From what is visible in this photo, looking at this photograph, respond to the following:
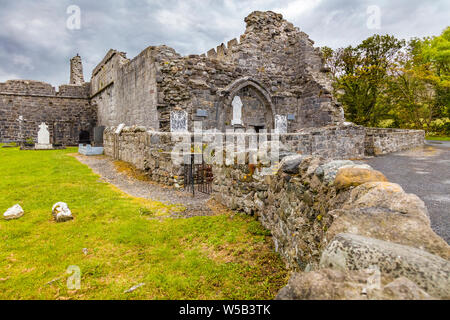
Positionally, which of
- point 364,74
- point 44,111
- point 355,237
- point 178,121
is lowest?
point 355,237

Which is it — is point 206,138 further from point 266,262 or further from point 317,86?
point 317,86

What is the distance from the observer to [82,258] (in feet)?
11.5

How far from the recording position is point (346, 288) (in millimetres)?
1110

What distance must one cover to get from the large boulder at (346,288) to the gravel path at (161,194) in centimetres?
425

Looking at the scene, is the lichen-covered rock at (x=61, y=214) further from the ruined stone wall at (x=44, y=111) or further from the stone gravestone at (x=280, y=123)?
the ruined stone wall at (x=44, y=111)

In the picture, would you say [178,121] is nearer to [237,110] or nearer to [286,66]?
[237,110]

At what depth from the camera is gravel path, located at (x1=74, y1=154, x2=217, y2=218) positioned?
5.71 metres

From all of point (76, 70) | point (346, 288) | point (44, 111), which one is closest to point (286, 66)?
point (346, 288)

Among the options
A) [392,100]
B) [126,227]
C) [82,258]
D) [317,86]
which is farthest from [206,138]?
[392,100]

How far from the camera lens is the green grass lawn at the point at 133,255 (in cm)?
282

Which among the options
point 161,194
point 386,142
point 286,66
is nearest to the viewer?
point 161,194

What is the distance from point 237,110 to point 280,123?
3.05 m

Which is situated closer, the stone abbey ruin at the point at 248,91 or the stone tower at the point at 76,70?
the stone abbey ruin at the point at 248,91

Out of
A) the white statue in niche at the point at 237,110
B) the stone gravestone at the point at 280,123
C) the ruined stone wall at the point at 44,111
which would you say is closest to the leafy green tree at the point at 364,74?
the stone gravestone at the point at 280,123
